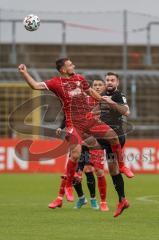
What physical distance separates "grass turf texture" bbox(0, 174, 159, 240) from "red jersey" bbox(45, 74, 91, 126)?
1.47 metres

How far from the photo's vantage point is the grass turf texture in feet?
34.8

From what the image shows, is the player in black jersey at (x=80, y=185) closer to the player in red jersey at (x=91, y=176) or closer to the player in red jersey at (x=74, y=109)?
the player in red jersey at (x=91, y=176)

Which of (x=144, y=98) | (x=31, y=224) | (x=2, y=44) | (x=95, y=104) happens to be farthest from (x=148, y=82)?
(x=31, y=224)

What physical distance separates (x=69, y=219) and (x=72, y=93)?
2190 millimetres

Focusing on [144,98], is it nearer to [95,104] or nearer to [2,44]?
[2,44]

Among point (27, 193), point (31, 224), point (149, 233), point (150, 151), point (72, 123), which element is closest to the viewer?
point (149, 233)

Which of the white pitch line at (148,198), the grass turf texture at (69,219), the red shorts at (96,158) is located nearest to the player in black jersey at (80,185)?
the grass turf texture at (69,219)

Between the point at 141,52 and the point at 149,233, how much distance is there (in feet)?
57.3

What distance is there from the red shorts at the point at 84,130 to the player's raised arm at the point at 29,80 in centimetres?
88

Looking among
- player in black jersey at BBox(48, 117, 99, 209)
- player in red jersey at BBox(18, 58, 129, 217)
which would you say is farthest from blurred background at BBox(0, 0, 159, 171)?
player in red jersey at BBox(18, 58, 129, 217)

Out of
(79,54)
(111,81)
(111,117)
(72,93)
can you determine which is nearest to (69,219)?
(72,93)

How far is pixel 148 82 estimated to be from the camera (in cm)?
2675

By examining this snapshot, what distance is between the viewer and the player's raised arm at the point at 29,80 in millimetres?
12648

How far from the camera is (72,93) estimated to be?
45.0 ft
